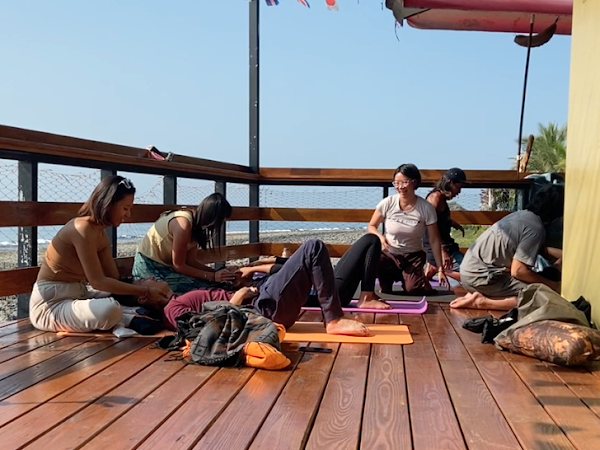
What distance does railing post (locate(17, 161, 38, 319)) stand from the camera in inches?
130

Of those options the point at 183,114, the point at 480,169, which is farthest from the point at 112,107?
the point at 480,169

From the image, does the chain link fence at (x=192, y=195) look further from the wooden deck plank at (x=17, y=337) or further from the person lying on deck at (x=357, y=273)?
the person lying on deck at (x=357, y=273)

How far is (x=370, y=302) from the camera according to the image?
12.8 feet

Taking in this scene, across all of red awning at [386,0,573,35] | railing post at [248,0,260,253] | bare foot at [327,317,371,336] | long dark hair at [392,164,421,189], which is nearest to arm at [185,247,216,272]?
bare foot at [327,317,371,336]

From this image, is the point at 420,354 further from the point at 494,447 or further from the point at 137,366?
the point at 137,366

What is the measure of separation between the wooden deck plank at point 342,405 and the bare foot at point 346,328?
0.29m

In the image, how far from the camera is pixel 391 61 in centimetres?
1189

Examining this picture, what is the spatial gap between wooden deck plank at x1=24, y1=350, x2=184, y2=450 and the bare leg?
7.43 feet

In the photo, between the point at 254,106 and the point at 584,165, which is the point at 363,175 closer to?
the point at 254,106

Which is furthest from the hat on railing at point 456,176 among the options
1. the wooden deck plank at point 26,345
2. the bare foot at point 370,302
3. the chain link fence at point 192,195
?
the wooden deck plank at point 26,345

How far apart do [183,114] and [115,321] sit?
59.6 feet

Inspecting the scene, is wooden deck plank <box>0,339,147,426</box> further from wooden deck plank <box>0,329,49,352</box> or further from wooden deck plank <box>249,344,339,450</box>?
wooden deck plank <box>249,344,339,450</box>

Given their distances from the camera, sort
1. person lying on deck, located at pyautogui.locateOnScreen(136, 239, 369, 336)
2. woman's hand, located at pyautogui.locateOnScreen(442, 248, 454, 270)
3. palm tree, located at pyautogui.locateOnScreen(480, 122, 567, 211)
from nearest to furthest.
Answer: person lying on deck, located at pyautogui.locateOnScreen(136, 239, 369, 336) → woman's hand, located at pyautogui.locateOnScreen(442, 248, 454, 270) → palm tree, located at pyautogui.locateOnScreen(480, 122, 567, 211)

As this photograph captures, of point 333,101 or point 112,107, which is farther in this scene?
point 112,107
